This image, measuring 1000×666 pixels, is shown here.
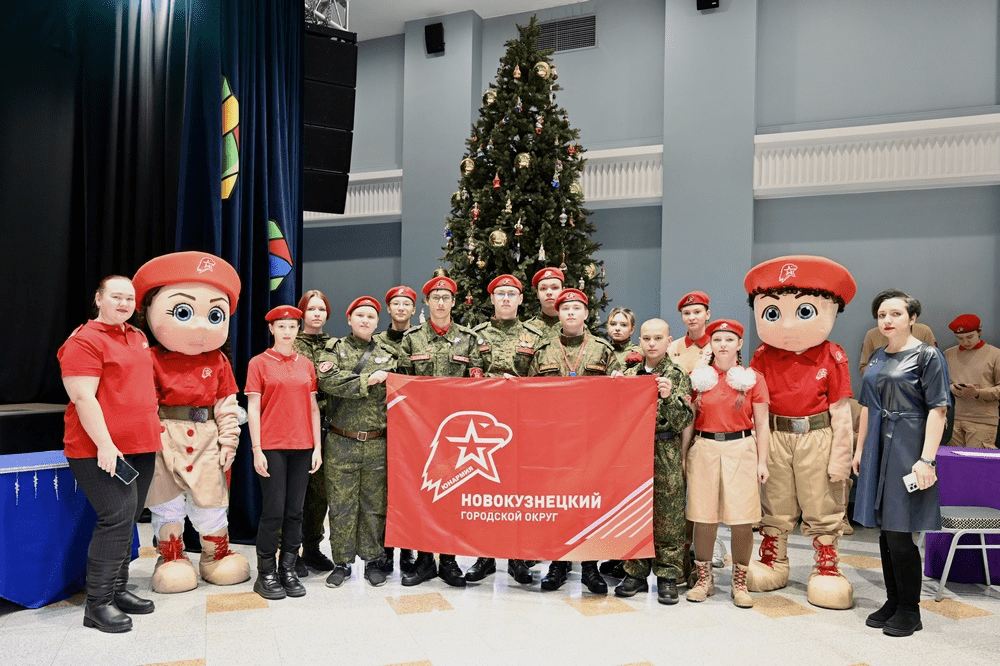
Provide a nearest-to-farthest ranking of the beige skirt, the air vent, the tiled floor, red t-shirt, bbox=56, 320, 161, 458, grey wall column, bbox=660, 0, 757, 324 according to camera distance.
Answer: the tiled floor
red t-shirt, bbox=56, 320, 161, 458
the beige skirt
grey wall column, bbox=660, 0, 757, 324
the air vent

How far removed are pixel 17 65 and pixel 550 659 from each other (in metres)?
4.87

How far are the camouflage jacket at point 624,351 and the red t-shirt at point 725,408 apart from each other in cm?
48

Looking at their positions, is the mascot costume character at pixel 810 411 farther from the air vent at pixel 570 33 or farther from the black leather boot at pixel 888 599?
the air vent at pixel 570 33

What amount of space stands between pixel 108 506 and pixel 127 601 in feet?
1.80

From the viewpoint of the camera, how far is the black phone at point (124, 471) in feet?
10.9

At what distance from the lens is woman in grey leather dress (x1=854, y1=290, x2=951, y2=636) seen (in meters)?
3.38

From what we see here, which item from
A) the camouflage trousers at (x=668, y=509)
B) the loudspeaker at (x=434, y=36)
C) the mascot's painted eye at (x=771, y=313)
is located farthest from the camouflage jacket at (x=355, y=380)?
the loudspeaker at (x=434, y=36)

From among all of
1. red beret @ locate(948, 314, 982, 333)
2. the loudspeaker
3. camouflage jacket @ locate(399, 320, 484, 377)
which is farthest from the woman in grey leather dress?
the loudspeaker

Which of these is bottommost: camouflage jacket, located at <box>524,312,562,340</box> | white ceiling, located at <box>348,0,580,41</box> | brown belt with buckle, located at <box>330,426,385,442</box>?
brown belt with buckle, located at <box>330,426,385,442</box>

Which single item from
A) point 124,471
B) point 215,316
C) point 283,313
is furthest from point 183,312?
point 124,471

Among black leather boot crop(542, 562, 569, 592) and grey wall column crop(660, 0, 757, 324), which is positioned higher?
grey wall column crop(660, 0, 757, 324)

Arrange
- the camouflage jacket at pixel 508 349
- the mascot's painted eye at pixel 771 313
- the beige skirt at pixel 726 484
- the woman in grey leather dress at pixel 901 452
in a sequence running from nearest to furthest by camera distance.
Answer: the woman in grey leather dress at pixel 901 452
the beige skirt at pixel 726 484
the mascot's painted eye at pixel 771 313
the camouflage jacket at pixel 508 349

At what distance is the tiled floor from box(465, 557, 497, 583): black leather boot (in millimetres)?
50

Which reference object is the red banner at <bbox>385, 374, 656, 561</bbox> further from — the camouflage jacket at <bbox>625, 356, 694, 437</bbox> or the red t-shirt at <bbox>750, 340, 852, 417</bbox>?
the red t-shirt at <bbox>750, 340, 852, 417</bbox>
